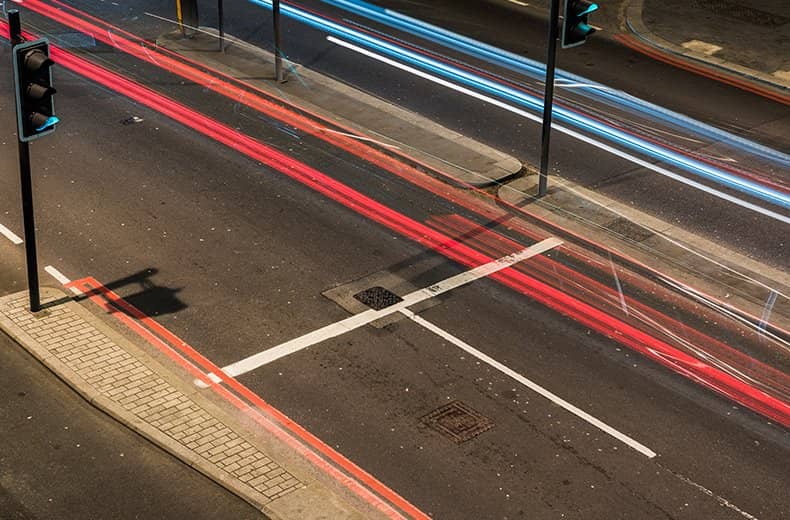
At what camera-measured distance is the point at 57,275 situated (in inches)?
640

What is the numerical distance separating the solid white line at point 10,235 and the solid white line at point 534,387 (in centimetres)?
559

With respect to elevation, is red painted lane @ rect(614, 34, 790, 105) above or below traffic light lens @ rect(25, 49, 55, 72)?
below

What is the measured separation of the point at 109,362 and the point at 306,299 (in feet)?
9.25

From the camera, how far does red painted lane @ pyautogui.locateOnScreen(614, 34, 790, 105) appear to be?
24.1m

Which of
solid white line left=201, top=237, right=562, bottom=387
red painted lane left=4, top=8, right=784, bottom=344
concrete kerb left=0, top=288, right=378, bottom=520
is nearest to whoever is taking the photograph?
concrete kerb left=0, top=288, right=378, bottom=520

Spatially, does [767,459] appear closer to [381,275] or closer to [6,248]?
[381,275]

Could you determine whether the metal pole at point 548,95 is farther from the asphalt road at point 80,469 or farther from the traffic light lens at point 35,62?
the asphalt road at point 80,469

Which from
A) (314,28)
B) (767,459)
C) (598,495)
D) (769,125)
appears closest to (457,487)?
(598,495)

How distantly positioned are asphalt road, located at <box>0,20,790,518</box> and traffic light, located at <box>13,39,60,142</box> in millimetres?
2913

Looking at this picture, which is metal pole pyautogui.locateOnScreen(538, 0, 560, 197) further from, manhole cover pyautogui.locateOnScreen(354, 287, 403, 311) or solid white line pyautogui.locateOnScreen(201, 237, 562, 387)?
manhole cover pyautogui.locateOnScreen(354, 287, 403, 311)

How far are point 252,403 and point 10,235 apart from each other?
5.49 meters

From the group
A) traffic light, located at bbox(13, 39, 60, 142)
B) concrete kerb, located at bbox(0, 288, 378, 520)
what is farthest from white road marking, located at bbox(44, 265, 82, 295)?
traffic light, located at bbox(13, 39, 60, 142)

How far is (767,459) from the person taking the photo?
13.3 metres

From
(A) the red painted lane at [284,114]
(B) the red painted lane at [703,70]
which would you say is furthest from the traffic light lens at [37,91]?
(B) the red painted lane at [703,70]
